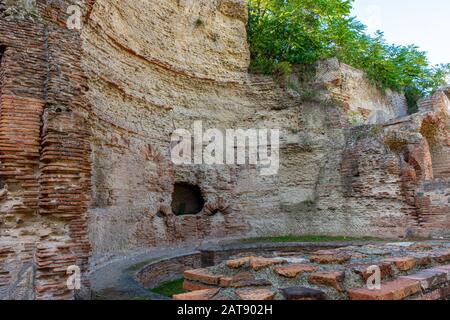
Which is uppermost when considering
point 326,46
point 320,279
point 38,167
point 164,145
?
point 326,46

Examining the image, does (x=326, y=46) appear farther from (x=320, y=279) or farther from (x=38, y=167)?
(x=320, y=279)

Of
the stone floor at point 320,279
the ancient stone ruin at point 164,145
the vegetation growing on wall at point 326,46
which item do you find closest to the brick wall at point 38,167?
the ancient stone ruin at point 164,145

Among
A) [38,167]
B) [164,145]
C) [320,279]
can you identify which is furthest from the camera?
[164,145]

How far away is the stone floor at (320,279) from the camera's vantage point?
219 centimetres

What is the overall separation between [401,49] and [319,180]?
10.1 metres

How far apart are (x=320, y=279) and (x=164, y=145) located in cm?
710

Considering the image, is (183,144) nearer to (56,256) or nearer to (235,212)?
(235,212)

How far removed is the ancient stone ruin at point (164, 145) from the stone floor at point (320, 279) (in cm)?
213

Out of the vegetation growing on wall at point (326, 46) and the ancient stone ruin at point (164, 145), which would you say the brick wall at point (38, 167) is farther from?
the vegetation growing on wall at point (326, 46)

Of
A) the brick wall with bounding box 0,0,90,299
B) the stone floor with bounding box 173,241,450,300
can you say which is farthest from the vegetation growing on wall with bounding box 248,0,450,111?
the stone floor with bounding box 173,241,450,300

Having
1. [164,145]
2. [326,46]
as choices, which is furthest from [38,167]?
[326,46]

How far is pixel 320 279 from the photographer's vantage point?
7.76ft

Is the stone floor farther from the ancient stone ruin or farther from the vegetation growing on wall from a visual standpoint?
the vegetation growing on wall
